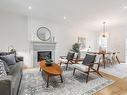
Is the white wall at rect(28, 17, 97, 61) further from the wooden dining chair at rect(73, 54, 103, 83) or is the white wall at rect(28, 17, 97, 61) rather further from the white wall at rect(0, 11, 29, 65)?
the wooden dining chair at rect(73, 54, 103, 83)

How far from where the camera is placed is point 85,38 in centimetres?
799

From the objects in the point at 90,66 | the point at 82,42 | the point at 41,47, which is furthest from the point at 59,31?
the point at 90,66

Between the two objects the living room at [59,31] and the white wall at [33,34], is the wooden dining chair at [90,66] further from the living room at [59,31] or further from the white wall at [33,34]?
the white wall at [33,34]

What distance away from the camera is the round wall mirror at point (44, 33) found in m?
5.70

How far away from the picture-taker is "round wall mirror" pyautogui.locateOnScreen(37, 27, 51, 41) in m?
5.70

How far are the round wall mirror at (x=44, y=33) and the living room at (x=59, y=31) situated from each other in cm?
6

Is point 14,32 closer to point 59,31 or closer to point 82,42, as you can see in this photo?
point 59,31

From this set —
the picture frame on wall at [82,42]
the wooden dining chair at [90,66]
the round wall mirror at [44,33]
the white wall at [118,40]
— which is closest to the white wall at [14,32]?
the round wall mirror at [44,33]

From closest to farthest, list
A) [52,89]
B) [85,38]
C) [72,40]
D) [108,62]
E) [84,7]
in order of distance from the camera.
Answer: [52,89] < [84,7] < [108,62] < [72,40] < [85,38]

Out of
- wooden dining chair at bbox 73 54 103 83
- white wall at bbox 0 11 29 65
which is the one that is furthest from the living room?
wooden dining chair at bbox 73 54 103 83

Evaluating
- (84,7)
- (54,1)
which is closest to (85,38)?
(84,7)

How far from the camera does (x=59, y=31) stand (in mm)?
6570

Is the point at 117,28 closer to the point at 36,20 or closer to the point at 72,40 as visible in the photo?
the point at 72,40

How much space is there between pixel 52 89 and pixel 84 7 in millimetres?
3434
